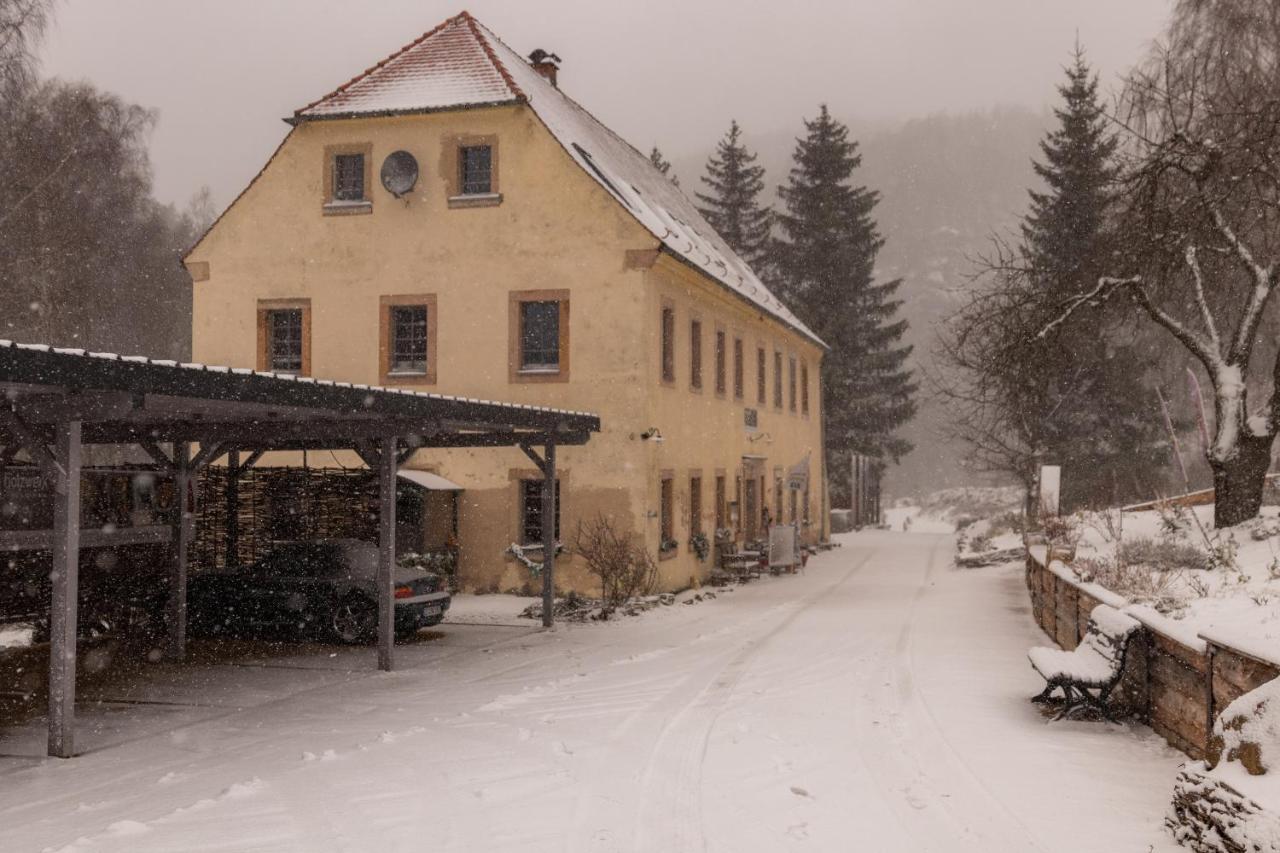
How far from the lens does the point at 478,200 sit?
22.4 m

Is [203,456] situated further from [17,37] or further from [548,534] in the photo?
[17,37]

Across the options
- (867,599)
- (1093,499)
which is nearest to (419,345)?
(867,599)

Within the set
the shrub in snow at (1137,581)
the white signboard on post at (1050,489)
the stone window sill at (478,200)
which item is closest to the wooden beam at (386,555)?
the shrub in snow at (1137,581)

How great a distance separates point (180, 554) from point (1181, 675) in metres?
11.9

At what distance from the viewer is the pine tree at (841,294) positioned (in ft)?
161

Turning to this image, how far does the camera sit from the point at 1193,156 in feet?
63.7

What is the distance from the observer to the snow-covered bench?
10.2 m

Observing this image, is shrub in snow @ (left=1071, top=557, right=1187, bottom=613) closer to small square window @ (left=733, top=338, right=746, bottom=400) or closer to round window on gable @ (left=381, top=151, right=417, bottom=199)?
small square window @ (left=733, top=338, right=746, bottom=400)

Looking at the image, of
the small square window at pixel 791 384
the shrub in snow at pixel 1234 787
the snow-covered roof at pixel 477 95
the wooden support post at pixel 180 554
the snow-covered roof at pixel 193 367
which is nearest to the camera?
the shrub in snow at pixel 1234 787

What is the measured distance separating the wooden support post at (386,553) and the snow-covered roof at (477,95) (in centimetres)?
909

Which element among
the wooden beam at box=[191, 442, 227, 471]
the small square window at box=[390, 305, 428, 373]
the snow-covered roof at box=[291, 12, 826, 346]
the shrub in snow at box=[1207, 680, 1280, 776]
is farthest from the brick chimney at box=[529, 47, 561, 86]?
the shrub in snow at box=[1207, 680, 1280, 776]

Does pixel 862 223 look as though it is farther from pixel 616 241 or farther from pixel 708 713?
pixel 708 713

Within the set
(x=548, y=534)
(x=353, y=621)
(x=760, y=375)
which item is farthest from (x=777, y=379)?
(x=353, y=621)

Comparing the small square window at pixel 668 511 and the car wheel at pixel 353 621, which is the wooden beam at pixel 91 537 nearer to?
the car wheel at pixel 353 621
